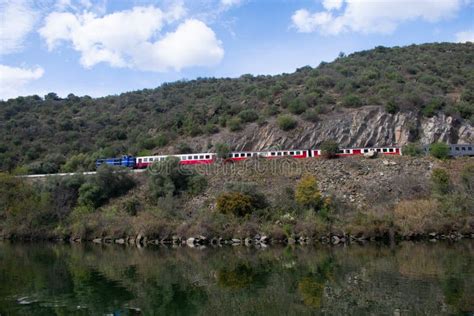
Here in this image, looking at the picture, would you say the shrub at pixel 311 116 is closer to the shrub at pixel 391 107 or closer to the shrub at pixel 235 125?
the shrub at pixel 235 125

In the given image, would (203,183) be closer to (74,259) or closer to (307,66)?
(74,259)

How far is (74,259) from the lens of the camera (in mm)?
33500

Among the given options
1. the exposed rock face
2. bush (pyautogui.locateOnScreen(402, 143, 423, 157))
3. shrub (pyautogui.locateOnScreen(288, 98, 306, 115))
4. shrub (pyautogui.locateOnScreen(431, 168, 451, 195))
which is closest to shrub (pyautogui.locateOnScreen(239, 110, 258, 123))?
the exposed rock face

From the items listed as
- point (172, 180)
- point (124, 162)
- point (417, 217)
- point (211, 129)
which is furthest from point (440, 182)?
point (124, 162)

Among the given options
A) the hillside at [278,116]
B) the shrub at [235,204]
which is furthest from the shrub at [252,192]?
the hillside at [278,116]

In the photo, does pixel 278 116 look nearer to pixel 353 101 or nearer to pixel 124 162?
pixel 353 101

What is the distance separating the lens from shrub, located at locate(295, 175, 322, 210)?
43531 millimetres

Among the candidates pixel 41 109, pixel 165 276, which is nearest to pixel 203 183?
pixel 165 276

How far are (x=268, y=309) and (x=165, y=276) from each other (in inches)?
377

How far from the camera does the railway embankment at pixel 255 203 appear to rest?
4050 centimetres

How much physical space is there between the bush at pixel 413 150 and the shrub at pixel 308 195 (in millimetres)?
15035

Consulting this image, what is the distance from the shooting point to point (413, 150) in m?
52.6

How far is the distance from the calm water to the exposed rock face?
25.2 m

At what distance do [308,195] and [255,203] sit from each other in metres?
5.20
